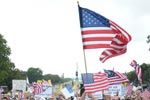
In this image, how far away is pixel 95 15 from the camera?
12156mm

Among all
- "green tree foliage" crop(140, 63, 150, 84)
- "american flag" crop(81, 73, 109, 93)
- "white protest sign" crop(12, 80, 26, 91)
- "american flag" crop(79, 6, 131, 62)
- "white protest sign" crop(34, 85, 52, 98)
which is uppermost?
"green tree foliage" crop(140, 63, 150, 84)

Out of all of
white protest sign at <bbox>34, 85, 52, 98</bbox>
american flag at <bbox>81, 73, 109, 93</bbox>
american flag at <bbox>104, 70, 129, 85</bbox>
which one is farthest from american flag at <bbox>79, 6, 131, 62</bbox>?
white protest sign at <bbox>34, 85, 52, 98</bbox>

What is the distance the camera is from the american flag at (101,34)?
12.0 metres

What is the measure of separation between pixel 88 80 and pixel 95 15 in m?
1.54

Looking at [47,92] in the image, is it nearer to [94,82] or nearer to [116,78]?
[116,78]

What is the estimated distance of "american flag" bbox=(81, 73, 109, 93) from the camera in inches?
475

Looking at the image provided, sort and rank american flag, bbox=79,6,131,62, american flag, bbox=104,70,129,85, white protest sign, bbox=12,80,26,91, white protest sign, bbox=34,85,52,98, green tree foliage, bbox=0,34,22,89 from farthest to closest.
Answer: green tree foliage, bbox=0,34,22,89
white protest sign, bbox=12,80,26,91
white protest sign, bbox=34,85,52,98
american flag, bbox=104,70,129,85
american flag, bbox=79,6,131,62

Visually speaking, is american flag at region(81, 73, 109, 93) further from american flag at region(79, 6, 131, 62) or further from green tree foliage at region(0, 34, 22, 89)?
green tree foliage at region(0, 34, 22, 89)

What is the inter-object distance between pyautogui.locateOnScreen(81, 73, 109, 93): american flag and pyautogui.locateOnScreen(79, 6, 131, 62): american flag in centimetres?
60

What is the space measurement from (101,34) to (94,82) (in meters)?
1.16

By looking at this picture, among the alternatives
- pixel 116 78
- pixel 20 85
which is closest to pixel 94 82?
pixel 116 78

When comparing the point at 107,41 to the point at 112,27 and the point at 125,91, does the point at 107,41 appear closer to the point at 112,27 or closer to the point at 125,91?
the point at 112,27

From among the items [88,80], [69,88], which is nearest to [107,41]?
[88,80]

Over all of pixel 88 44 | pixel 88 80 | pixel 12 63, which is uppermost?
pixel 12 63
